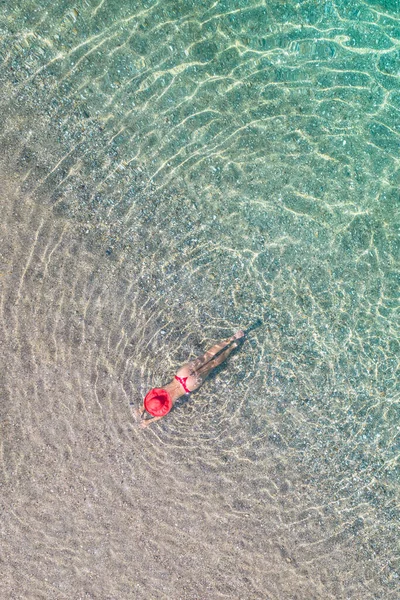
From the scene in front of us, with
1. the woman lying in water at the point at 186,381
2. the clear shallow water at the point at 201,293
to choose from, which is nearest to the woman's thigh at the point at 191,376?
the woman lying in water at the point at 186,381

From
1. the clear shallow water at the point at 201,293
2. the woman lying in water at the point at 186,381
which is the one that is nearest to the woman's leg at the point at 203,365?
the woman lying in water at the point at 186,381

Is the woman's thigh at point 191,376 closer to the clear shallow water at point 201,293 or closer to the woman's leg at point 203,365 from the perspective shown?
the woman's leg at point 203,365

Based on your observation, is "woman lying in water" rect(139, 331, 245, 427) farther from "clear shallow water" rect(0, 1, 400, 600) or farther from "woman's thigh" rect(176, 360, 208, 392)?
"clear shallow water" rect(0, 1, 400, 600)

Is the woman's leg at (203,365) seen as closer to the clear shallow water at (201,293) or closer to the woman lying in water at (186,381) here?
the woman lying in water at (186,381)

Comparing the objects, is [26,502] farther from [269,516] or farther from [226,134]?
[226,134]

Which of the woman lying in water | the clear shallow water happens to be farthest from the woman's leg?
the clear shallow water

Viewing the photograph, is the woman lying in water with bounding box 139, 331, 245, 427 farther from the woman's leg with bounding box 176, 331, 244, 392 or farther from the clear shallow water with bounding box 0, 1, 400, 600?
the clear shallow water with bounding box 0, 1, 400, 600
